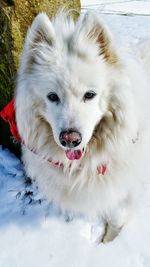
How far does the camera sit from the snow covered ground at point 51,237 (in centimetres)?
327

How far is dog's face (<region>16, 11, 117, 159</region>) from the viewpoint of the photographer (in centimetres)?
241

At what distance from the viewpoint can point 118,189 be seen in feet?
10.1

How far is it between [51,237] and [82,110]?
1495 mm

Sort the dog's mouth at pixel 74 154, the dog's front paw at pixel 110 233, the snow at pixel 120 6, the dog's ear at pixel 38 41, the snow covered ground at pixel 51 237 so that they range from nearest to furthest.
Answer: the dog's ear at pixel 38 41, the dog's mouth at pixel 74 154, the snow covered ground at pixel 51 237, the dog's front paw at pixel 110 233, the snow at pixel 120 6

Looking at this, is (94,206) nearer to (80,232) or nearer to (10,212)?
(80,232)

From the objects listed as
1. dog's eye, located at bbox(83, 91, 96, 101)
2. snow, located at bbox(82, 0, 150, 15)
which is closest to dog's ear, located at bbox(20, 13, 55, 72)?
dog's eye, located at bbox(83, 91, 96, 101)

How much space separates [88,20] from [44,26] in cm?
28

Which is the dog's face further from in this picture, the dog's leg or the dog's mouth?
the dog's leg

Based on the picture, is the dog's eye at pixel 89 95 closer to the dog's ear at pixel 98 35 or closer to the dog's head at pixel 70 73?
the dog's head at pixel 70 73

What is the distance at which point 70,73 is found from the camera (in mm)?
2426

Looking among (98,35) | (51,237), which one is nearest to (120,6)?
(51,237)

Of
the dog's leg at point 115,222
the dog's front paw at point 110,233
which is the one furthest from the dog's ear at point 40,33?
the dog's front paw at point 110,233

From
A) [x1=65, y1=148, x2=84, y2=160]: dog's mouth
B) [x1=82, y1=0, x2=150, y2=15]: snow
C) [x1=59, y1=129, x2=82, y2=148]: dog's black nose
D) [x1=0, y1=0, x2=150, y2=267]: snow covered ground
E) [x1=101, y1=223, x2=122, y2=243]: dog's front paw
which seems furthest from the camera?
[x1=82, y1=0, x2=150, y2=15]: snow

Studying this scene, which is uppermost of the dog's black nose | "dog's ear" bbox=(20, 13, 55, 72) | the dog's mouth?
"dog's ear" bbox=(20, 13, 55, 72)
